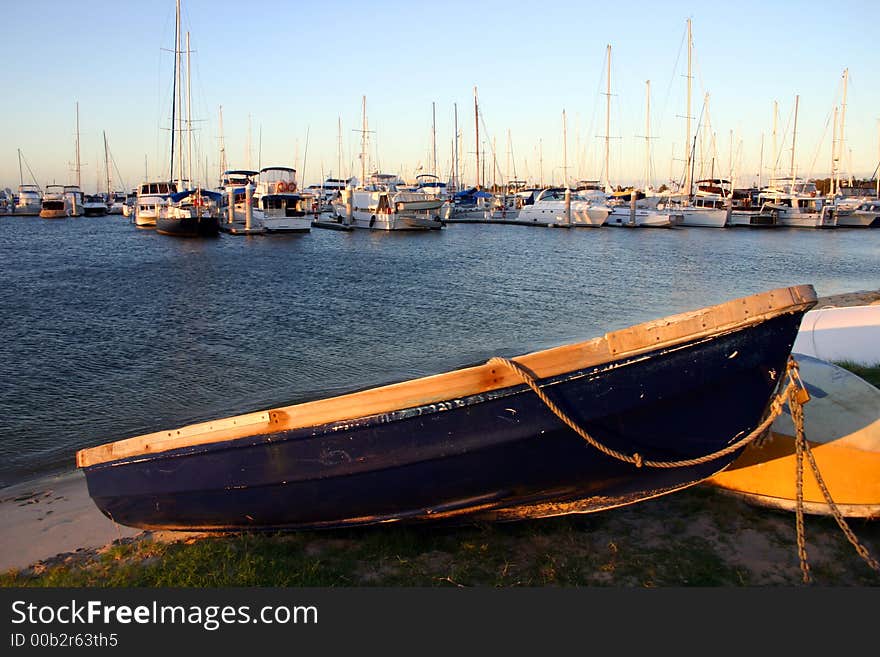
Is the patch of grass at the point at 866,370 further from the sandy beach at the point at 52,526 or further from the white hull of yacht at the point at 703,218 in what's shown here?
the white hull of yacht at the point at 703,218

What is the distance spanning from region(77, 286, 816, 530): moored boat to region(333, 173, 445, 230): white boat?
5144cm

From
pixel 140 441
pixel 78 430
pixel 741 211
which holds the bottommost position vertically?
pixel 78 430

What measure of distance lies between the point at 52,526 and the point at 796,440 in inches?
248

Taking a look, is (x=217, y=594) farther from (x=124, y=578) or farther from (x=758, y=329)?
(x=758, y=329)

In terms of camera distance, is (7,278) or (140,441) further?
(7,278)

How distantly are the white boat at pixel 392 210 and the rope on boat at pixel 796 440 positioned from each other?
5181 cm

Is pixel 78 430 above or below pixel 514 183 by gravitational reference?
below

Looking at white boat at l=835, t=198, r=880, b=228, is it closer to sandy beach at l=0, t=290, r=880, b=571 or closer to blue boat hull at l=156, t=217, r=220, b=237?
blue boat hull at l=156, t=217, r=220, b=237

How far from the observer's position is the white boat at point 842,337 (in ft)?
31.9

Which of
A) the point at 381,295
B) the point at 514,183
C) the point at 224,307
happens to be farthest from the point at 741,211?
the point at 224,307

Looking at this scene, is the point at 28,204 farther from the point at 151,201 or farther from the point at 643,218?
the point at 643,218

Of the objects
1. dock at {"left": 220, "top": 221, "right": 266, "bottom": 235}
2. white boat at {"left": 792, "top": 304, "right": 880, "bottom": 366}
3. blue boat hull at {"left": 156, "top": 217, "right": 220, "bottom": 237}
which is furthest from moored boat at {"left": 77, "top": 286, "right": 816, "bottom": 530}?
dock at {"left": 220, "top": 221, "right": 266, "bottom": 235}

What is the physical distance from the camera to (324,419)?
4.68 metres

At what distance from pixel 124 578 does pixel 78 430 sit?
6.55 m
